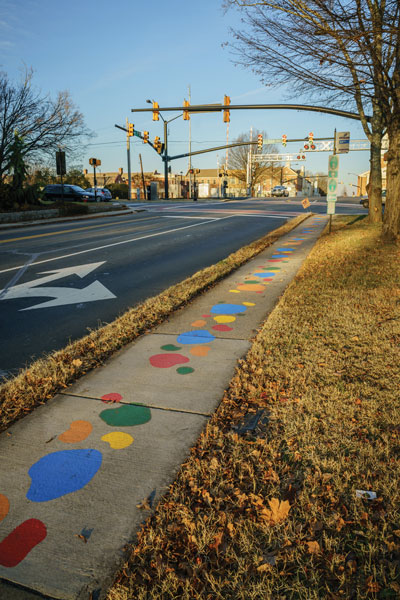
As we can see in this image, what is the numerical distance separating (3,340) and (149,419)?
98.7 inches

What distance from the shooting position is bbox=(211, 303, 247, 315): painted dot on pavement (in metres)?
5.28

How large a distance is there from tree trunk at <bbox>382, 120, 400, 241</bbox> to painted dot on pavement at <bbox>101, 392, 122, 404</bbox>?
878 cm

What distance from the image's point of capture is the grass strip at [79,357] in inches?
118

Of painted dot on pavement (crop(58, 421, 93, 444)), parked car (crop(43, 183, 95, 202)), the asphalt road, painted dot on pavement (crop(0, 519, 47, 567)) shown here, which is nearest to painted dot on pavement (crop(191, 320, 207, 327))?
the asphalt road

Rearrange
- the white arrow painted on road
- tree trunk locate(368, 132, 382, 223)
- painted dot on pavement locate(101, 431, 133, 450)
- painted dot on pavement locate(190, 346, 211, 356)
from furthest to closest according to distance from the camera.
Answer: tree trunk locate(368, 132, 382, 223)
the white arrow painted on road
painted dot on pavement locate(190, 346, 211, 356)
painted dot on pavement locate(101, 431, 133, 450)

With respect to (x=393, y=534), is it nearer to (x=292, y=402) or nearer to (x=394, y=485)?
(x=394, y=485)

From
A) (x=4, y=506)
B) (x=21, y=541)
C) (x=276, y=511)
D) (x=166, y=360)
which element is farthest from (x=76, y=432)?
(x=276, y=511)

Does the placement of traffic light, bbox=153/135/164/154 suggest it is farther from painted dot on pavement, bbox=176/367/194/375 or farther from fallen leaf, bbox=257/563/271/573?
fallen leaf, bbox=257/563/271/573

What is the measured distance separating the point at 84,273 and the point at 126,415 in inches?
220

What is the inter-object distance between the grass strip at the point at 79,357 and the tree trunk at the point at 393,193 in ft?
19.2

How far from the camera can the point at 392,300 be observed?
520 cm

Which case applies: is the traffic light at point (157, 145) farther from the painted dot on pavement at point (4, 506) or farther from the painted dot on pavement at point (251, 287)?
the painted dot on pavement at point (4, 506)

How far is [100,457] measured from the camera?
2371mm

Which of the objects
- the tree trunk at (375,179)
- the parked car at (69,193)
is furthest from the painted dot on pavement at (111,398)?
the parked car at (69,193)
